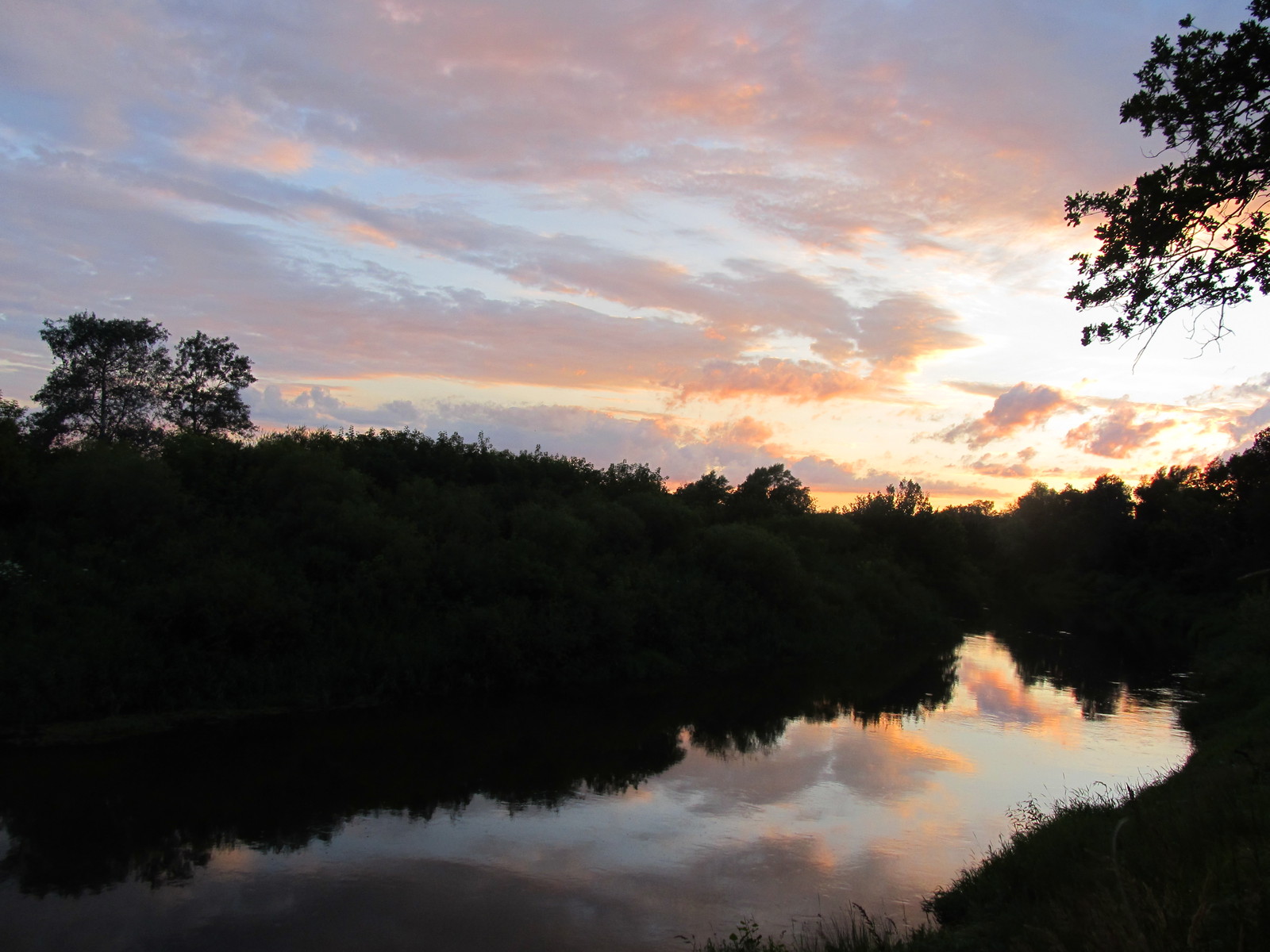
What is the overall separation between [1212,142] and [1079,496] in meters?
73.9

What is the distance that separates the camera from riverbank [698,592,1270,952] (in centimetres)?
475

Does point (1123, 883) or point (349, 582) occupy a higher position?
point (1123, 883)

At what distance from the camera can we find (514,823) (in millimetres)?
13773

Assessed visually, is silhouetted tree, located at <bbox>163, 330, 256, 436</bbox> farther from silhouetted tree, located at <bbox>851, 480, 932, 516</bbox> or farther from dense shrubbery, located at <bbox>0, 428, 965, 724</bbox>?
silhouetted tree, located at <bbox>851, 480, 932, 516</bbox>

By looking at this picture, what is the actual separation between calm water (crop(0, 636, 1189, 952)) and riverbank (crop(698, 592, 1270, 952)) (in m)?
1.55

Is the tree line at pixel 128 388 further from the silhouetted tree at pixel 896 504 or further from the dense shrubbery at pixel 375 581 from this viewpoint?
the silhouetted tree at pixel 896 504

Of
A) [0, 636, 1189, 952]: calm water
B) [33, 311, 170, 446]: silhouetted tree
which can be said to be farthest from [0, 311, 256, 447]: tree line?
[0, 636, 1189, 952]: calm water

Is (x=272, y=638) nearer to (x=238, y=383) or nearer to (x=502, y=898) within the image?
(x=502, y=898)

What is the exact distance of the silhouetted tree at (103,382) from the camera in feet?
106

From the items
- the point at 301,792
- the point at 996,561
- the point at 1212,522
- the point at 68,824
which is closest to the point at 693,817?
the point at 301,792

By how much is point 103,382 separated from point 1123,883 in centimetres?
3729

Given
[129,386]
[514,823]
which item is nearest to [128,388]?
[129,386]

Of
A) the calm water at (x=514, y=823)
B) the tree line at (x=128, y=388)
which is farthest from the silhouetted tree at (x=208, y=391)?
the calm water at (x=514, y=823)

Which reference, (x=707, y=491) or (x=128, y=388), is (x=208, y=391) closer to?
(x=128, y=388)
